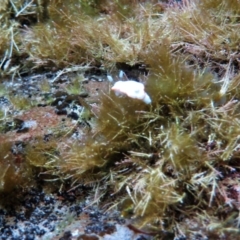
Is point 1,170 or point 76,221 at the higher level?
point 1,170

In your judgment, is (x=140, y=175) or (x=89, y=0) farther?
(x=89, y=0)

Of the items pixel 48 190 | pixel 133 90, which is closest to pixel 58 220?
pixel 48 190

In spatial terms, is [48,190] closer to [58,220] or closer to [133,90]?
[58,220]

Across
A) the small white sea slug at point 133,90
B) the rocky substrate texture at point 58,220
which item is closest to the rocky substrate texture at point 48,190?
the rocky substrate texture at point 58,220

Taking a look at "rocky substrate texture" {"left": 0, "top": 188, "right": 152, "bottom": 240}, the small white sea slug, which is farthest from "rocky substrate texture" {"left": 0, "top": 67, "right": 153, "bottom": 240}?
the small white sea slug

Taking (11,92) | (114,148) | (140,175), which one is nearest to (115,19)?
(11,92)

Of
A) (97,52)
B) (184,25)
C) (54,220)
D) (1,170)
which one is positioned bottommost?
(54,220)

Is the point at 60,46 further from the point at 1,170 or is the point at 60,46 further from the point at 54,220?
the point at 54,220
